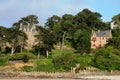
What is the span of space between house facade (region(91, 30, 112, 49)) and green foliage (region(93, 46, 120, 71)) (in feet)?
60.6

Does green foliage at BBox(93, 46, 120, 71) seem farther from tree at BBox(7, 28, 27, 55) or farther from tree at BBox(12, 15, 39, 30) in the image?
tree at BBox(12, 15, 39, 30)

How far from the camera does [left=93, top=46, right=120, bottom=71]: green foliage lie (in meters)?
78.9

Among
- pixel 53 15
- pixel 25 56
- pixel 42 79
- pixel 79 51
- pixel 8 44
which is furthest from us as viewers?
pixel 53 15

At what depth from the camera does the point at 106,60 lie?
8019 centimetres

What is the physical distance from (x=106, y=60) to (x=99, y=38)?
75.8 feet

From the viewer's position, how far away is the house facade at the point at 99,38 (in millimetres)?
101438

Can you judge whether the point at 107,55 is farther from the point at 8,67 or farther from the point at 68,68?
the point at 8,67

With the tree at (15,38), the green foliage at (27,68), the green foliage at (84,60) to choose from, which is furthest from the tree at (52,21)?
the green foliage at (27,68)

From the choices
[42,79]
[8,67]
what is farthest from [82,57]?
[42,79]

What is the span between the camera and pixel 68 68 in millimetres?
76750

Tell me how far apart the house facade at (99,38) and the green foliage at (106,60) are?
1846 centimetres

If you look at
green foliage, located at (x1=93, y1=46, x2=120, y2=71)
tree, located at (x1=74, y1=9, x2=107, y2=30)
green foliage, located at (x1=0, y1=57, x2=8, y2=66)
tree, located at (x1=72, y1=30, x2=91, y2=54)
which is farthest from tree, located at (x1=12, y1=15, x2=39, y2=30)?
green foliage, located at (x1=93, y1=46, x2=120, y2=71)

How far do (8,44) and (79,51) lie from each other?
62.7 ft

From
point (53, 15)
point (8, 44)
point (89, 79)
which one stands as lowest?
point (89, 79)
